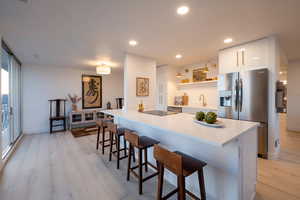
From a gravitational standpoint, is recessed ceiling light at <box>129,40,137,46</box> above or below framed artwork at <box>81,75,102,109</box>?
above

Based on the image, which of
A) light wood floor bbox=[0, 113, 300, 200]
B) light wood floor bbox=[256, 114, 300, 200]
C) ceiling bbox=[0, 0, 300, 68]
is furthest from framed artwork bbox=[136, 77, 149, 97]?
light wood floor bbox=[256, 114, 300, 200]

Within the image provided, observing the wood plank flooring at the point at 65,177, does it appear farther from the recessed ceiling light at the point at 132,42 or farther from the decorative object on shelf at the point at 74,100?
the recessed ceiling light at the point at 132,42

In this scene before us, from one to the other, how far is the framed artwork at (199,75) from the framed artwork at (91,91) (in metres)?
4.13

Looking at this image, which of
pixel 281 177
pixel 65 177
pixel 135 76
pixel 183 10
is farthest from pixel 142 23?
pixel 281 177

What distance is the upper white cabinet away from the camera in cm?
273

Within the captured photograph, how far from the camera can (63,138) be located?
13.8 ft

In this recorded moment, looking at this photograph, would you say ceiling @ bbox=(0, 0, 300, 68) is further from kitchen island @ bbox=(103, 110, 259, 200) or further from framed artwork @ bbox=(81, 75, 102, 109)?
framed artwork @ bbox=(81, 75, 102, 109)

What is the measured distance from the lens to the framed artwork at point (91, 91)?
5.72m

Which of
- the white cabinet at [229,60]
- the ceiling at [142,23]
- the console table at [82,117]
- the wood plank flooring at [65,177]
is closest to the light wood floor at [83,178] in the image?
the wood plank flooring at [65,177]

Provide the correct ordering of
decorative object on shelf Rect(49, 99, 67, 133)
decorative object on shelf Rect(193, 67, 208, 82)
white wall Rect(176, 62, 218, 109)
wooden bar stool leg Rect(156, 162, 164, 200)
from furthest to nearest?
decorative object on shelf Rect(49, 99, 67, 133)
decorative object on shelf Rect(193, 67, 208, 82)
white wall Rect(176, 62, 218, 109)
wooden bar stool leg Rect(156, 162, 164, 200)

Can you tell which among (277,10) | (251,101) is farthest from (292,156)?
(277,10)

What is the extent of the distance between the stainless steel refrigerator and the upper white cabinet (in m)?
0.24

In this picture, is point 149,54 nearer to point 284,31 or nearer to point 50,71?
point 284,31

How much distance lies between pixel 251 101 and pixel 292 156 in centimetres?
153
